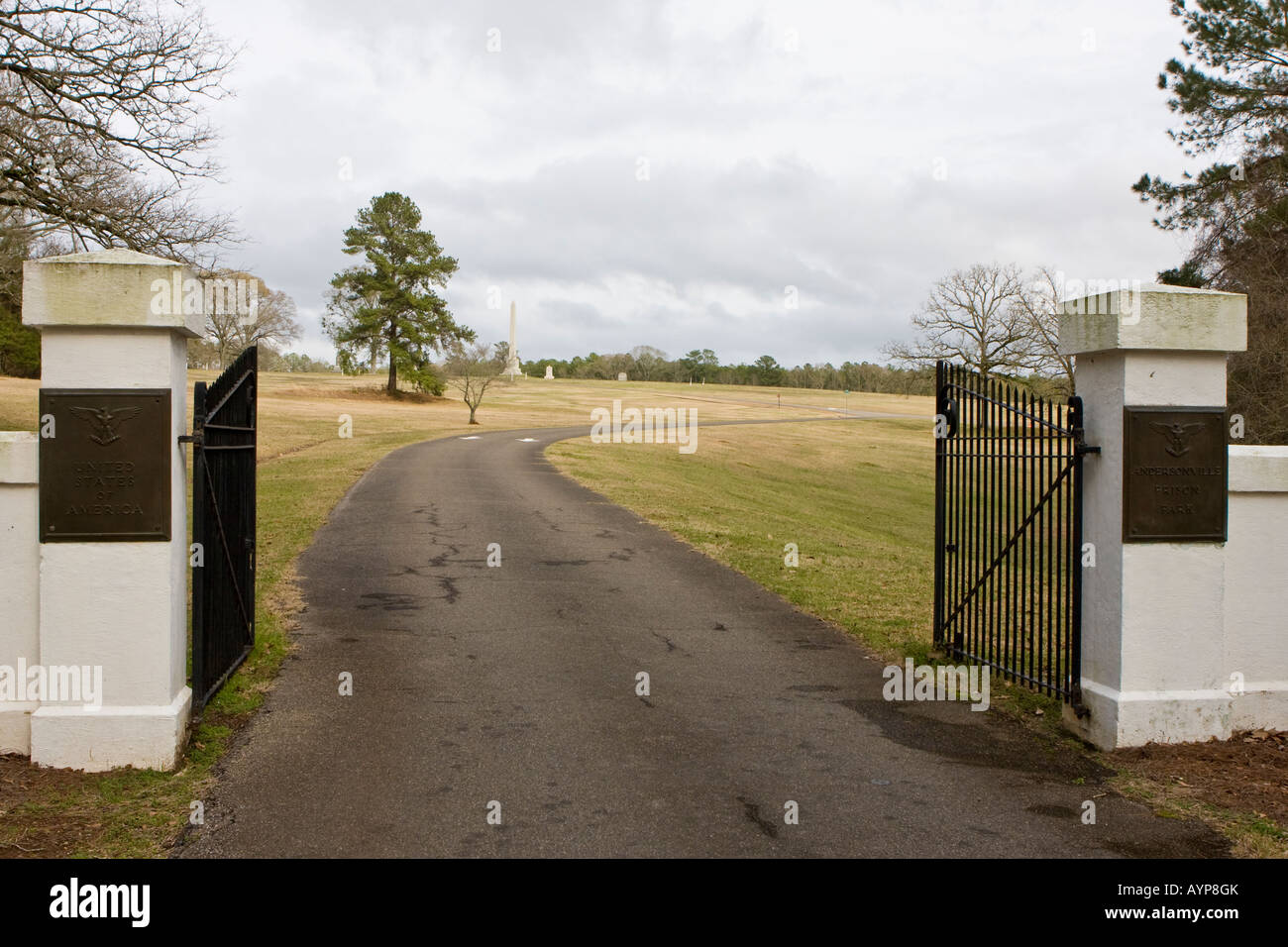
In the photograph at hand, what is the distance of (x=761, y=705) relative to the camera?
698cm

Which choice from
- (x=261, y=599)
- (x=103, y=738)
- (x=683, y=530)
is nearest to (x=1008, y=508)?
(x=103, y=738)

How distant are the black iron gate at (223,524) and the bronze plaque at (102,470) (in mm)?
288

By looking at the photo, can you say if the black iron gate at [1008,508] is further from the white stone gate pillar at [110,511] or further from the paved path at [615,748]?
the white stone gate pillar at [110,511]

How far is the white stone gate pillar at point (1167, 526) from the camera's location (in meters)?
6.04

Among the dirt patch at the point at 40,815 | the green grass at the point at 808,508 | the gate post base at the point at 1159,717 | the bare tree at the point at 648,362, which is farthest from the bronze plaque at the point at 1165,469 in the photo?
the bare tree at the point at 648,362

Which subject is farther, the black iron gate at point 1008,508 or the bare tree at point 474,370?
the bare tree at point 474,370

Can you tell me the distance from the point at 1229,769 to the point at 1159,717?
1.47 feet

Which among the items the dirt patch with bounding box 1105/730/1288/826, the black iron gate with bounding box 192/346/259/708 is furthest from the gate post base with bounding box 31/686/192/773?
the dirt patch with bounding box 1105/730/1288/826

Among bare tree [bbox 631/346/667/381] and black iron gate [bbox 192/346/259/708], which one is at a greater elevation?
bare tree [bbox 631/346/667/381]

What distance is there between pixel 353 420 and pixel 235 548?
1711 inches

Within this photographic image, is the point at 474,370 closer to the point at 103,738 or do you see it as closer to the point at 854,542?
the point at 854,542

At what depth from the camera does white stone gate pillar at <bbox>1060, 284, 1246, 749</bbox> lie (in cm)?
604

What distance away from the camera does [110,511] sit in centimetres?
548

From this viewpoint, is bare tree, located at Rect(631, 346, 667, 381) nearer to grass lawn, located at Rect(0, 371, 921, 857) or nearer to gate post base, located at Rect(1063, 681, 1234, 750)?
grass lawn, located at Rect(0, 371, 921, 857)
